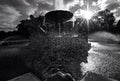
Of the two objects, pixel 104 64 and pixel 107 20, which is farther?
pixel 107 20

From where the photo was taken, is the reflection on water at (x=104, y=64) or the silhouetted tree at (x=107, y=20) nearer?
the reflection on water at (x=104, y=64)

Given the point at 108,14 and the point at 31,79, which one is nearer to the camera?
the point at 31,79

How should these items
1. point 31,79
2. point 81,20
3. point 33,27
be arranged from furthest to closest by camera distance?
1. point 81,20
2. point 33,27
3. point 31,79

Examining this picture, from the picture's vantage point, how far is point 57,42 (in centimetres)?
589

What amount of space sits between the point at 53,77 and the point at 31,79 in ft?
4.22

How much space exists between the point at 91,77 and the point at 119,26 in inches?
1605

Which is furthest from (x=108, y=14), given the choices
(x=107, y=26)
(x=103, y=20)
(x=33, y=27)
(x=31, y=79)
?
(x=31, y=79)

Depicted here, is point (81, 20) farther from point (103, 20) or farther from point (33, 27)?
point (33, 27)

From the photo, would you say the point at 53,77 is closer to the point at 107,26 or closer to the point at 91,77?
the point at 91,77

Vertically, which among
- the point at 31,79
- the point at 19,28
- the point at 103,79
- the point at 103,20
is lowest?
the point at 31,79

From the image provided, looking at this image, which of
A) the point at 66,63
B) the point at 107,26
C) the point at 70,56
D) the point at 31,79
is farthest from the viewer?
the point at 107,26

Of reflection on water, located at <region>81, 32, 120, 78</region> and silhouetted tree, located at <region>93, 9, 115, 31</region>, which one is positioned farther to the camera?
silhouetted tree, located at <region>93, 9, 115, 31</region>

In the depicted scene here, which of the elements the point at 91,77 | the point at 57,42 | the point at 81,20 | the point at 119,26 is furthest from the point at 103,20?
the point at 91,77

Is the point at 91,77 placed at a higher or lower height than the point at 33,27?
lower
